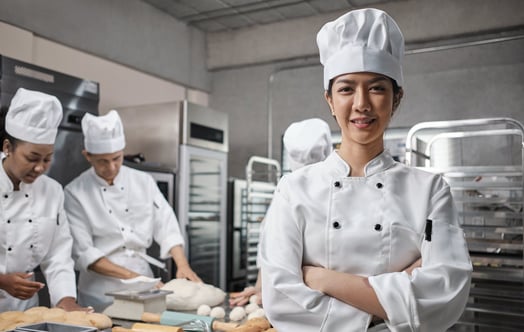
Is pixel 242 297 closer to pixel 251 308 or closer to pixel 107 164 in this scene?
pixel 251 308

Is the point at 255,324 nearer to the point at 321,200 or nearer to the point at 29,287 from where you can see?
the point at 321,200

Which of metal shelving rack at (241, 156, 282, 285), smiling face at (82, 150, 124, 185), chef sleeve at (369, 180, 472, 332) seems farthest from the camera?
metal shelving rack at (241, 156, 282, 285)

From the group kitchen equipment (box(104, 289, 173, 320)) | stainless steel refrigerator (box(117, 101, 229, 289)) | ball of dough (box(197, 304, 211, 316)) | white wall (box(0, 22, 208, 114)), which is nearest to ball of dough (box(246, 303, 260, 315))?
ball of dough (box(197, 304, 211, 316))

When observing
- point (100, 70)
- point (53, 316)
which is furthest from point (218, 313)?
point (100, 70)

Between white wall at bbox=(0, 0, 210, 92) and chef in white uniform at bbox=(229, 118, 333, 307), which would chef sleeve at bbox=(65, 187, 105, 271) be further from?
white wall at bbox=(0, 0, 210, 92)

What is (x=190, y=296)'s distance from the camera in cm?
221

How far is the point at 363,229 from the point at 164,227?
197cm

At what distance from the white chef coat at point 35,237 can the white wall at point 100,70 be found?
6.09 ft

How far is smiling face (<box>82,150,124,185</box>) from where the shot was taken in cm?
267

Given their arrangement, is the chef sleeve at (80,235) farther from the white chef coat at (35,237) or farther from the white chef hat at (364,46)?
the white chef hat at (364,46)

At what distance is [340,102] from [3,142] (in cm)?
175

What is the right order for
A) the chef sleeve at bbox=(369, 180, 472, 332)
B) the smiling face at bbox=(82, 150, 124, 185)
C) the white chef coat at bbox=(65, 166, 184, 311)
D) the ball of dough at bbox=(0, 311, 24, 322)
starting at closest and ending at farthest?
1. the chef sleeve at bbox=(369, 180, 472, 332)
2. the ball of dough at bbox=(0, 311, 24, 322)
3. the white chef coat at bbox=(65, 166, 184, 311)
4. the smiling face at bbox=(82, 150, 124, 185)

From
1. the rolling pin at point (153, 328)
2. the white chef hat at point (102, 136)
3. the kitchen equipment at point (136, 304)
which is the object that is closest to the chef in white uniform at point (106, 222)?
the white chef hat at point (102, 136)

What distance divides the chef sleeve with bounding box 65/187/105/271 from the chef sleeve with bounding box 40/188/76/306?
0.30ft
